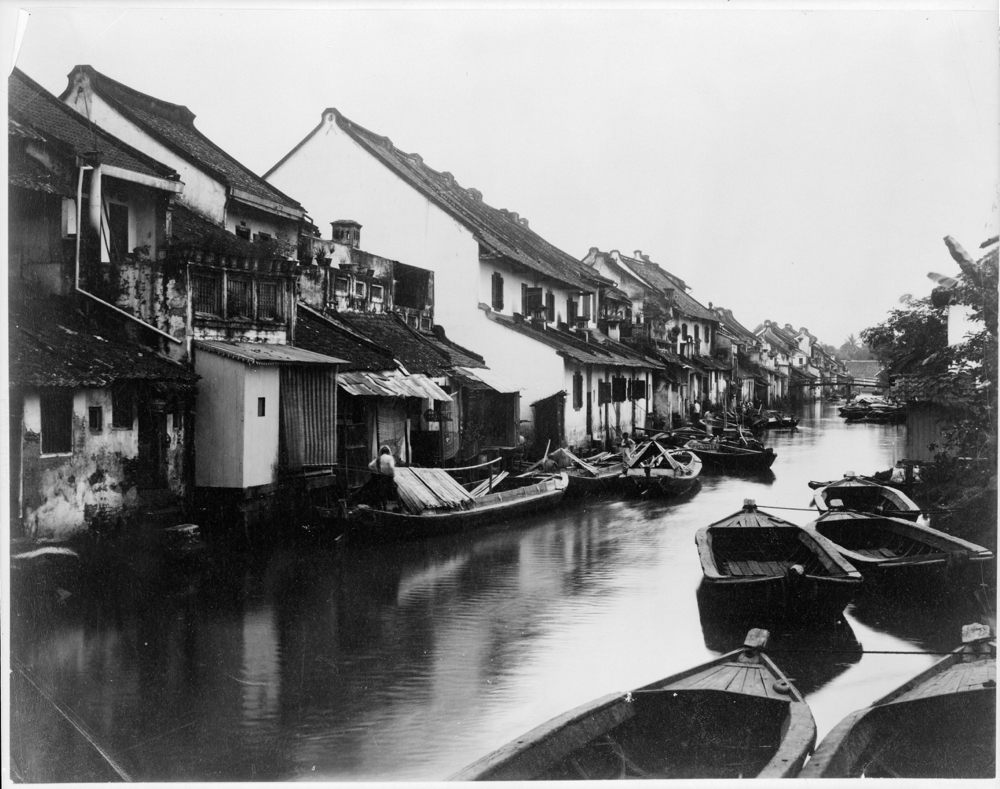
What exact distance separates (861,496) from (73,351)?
48.7 ft

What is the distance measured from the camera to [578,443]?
88.8 feet

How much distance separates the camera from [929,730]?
6.04 meters

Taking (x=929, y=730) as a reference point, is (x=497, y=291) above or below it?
above

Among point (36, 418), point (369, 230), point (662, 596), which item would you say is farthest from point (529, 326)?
point (36, 418)

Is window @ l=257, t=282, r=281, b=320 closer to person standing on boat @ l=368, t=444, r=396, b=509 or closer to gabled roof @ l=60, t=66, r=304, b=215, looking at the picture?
person standing on boat @ l=368, t=444, r=396, b=509

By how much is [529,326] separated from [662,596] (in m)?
16.1

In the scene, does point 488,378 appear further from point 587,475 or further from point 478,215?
point 478,215

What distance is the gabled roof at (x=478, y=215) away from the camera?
23.8 m

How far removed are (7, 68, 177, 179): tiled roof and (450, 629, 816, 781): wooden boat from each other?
9.59 meters

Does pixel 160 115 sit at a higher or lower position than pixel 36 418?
higher

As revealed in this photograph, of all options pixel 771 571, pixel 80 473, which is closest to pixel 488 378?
pixel 771 571

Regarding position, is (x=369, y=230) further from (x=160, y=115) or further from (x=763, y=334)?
(x=763, y=334)

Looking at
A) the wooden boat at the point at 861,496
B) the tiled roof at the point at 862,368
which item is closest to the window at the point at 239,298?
the wooden boat at the point at 861,496

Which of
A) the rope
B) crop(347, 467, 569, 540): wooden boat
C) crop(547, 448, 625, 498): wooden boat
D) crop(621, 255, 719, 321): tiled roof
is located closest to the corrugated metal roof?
crop(347, 467, 569, 540): wooden boat
